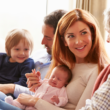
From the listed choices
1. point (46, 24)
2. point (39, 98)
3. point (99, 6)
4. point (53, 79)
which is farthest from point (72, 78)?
point (99, 6)

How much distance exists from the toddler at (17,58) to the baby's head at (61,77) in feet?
1.74

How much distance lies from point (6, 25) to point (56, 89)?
192cm

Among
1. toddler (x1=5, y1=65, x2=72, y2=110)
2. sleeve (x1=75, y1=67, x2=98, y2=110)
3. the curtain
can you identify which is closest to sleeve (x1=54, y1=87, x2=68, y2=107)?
toddler (x1=5, y1=65, x2=72, y2=110)

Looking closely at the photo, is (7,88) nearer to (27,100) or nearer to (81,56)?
(27,100)

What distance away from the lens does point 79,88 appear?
126 cm

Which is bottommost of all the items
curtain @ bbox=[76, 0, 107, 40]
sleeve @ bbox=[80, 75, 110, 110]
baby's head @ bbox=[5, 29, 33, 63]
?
sleeve @ bbox=[80, 75, 110, 110]

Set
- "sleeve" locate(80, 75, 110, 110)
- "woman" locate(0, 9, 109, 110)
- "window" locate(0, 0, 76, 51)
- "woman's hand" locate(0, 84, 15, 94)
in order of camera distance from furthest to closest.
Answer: "window" locate(0, 0, 76, 51), "woman's hand" locate(0, 84, 15, 94), "woman" locate(0, 9, 109, 110), "sleeve" locate(80, 75, 110, 110)

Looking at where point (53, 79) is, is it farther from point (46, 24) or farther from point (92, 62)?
point (46, 24)

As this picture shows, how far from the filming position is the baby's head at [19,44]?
1.86m

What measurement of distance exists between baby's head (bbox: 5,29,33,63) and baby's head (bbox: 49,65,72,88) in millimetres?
610

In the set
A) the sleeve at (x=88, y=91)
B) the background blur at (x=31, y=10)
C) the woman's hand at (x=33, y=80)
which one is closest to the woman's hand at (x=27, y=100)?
the woman's hand at (x=33, y=80)

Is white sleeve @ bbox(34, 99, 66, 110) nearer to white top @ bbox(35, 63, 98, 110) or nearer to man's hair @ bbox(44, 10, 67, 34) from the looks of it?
white top @ bbox(35, 63, 98, 110)

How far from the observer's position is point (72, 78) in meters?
1.36

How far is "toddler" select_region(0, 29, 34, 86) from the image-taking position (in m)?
1.86
